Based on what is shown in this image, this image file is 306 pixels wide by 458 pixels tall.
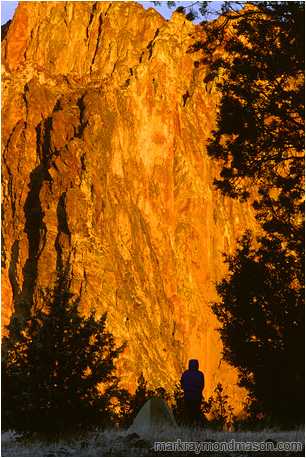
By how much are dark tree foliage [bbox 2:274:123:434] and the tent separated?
95 centimetres

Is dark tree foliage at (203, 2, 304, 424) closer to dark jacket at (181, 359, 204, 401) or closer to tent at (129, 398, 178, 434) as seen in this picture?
dark jacket at (181, 359, 204, 401)

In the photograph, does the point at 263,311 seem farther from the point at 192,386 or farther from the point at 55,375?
the point at 55,375

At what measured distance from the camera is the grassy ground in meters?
10.3

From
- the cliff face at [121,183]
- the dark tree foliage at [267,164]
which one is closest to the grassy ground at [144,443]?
the dark tree foliage at [267,164]

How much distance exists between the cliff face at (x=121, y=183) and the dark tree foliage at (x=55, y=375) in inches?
2194

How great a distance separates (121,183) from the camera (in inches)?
3216

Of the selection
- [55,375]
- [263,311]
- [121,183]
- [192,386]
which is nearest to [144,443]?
[55,375]

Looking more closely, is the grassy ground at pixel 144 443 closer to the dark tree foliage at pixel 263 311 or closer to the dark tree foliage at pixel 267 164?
the dark tree foliage at pixel 267 164

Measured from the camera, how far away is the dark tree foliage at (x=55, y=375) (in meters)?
11.8

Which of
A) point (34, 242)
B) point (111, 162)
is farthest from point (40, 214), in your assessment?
point (111, 162)

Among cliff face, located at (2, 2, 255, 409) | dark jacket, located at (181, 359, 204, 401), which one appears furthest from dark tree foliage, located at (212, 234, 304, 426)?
cliff face, located at (2, 2, 255, 409)

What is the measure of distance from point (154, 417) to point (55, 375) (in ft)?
7.59

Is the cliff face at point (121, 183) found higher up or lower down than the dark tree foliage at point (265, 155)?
higher up

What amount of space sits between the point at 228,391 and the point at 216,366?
459 centimetres
